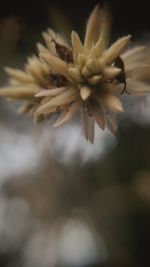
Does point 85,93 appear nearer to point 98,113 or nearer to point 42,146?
point 98,113

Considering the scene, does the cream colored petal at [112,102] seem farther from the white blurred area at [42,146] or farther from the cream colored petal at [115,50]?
the white blurred area at [42,146]

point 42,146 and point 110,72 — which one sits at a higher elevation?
point 42,146

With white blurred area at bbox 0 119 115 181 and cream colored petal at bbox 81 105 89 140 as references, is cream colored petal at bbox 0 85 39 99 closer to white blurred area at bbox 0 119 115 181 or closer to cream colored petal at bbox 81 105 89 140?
cream colored petal at bbox 81 105 89 140

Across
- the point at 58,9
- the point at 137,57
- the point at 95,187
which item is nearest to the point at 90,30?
the point at 137,57

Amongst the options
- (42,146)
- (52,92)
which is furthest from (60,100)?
(42,146)

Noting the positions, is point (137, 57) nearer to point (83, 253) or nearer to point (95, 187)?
point (95, 187)

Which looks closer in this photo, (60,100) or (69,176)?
(60,100)
